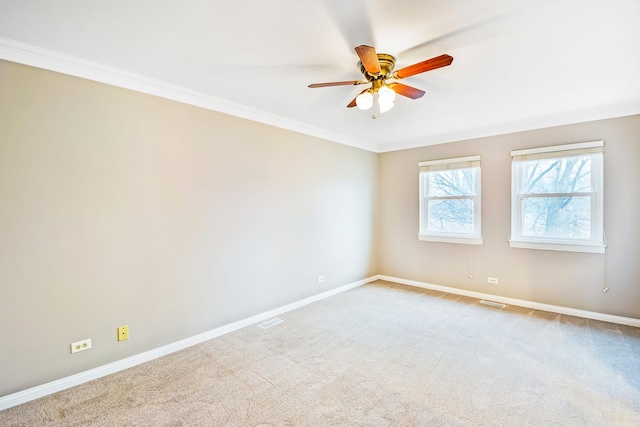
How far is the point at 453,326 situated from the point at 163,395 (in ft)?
9.78

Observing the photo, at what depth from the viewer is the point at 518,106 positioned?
3.47 meters

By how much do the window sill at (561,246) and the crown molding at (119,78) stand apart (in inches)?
139

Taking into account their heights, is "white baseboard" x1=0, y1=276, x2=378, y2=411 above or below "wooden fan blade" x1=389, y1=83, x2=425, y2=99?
below

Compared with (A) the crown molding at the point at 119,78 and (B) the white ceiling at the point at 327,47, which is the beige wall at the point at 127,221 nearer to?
(A) the crown molding at the point at 119,78

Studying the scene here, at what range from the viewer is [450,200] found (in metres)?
4.89

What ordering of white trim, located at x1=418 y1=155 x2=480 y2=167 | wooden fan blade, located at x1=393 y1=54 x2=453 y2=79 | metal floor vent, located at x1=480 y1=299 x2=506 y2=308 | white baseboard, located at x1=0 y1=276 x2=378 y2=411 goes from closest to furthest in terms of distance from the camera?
wooden fan blade, located at x1=393 y1=54 x2=453 y2=79
white baseboard, located at x1=0 y1=276 x2=378 y2=411
metal floor vent, located at x1=480 y1=299 x2=506 y2=308
white trim, located at x1=418 y1=155 x2=480 y2=167

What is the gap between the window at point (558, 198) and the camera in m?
3.67

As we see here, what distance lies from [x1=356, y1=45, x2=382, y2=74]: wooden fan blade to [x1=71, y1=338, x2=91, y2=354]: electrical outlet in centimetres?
299

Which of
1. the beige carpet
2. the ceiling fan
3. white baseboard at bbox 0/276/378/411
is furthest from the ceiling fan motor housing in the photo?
white baseboard at bbox 0/276/378/411

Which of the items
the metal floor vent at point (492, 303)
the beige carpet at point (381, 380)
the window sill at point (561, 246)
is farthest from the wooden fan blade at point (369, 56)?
the metal floor vent at point (492, 303)

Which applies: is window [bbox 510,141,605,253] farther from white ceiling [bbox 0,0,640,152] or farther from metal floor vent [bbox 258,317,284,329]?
metal floor vent [bbox 258,317,284,329]

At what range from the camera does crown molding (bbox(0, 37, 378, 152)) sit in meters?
2.15

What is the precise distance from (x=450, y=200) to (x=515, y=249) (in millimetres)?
1160

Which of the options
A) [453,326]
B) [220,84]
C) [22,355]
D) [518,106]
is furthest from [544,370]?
[22,355]
